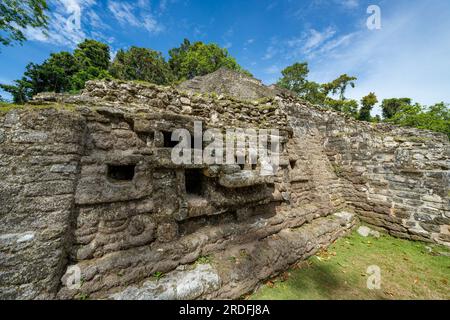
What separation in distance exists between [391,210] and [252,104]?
480 centimetres

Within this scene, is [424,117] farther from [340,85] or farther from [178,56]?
[178,56]

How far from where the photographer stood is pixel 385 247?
4109 millimetres

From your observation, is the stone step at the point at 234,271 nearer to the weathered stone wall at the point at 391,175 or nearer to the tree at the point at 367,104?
the weathered stone wall at the point at 391,175

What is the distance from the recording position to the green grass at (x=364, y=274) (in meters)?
2.69

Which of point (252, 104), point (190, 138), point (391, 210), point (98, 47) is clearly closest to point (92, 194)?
point (190, 138)

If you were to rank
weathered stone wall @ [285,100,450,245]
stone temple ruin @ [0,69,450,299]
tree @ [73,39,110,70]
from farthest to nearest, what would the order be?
1. tree @ [73,39,110,70]
2. weathered stone wall @ [285,100,450,245]
3. stone temple ruin @ [0,69,450,299]

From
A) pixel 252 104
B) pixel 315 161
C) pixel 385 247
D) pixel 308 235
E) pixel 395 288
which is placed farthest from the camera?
pixel 315 161

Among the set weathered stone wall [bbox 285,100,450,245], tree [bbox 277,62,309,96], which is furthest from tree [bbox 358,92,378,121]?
weathered stone wall [bbox 285,100,450,245]

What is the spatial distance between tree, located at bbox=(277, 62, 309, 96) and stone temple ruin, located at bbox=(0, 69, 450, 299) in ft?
83.8

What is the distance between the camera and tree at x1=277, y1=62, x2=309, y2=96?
26.1 meters

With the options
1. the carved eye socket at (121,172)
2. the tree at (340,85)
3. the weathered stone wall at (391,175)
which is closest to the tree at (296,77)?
the tree at (340,85)

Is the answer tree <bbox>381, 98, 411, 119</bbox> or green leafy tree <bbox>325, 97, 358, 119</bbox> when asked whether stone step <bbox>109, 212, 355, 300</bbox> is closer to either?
green leafy tree <bbox>325, 97, 358, 119</bbox>

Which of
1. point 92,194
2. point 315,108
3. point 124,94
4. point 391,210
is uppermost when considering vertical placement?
point 315,108
